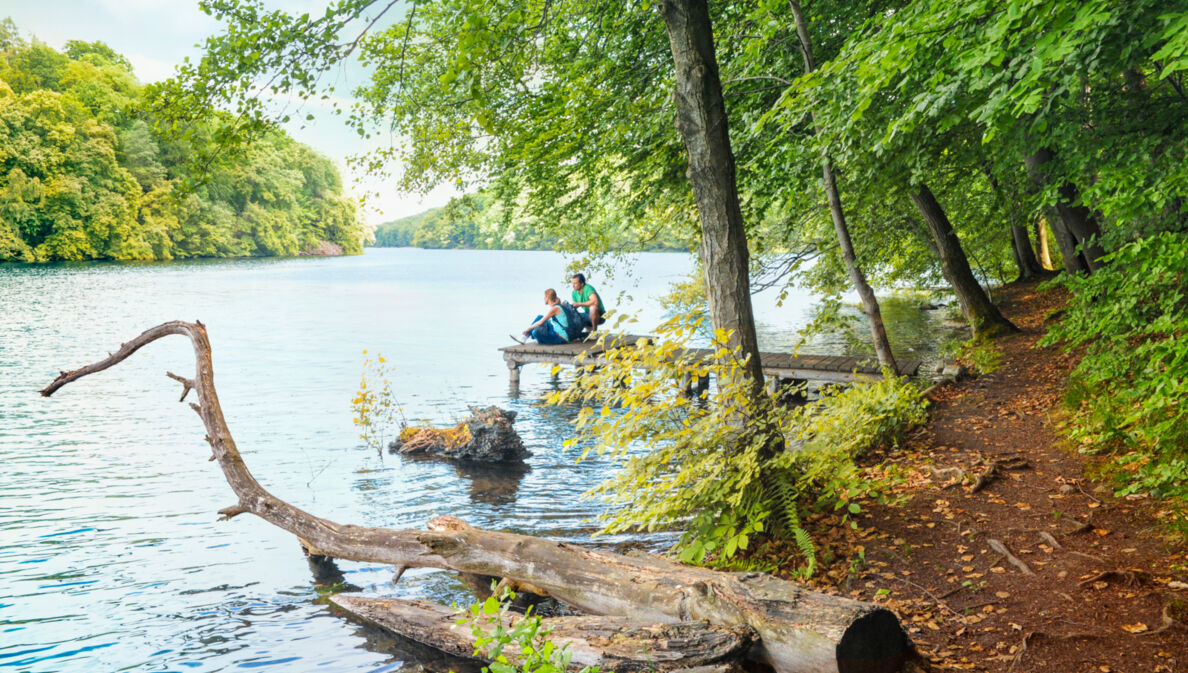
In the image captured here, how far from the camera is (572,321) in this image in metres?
16.2

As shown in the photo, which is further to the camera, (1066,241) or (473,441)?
(1066,241)

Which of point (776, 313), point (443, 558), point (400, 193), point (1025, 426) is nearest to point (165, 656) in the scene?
point (443, 558)

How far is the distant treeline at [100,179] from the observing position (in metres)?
47.4

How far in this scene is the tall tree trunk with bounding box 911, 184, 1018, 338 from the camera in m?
12.1

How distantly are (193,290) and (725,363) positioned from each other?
130ft

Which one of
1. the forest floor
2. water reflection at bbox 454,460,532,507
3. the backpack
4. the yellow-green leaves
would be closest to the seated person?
the backpack

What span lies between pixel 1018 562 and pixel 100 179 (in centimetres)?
6137

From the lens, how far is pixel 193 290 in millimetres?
38281

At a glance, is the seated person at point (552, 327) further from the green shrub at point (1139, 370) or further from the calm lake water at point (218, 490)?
the green shrub at point (1139, 370)

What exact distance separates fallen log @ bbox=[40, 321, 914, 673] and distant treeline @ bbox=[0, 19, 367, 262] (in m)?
33.7

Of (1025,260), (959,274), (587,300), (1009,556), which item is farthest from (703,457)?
(1025,260)

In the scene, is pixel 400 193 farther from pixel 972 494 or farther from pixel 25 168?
pixel 25 168

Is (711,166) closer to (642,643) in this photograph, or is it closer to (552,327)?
(642,643)

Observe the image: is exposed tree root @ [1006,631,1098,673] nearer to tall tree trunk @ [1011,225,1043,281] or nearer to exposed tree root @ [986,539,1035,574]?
exposed tree root @ [986,539,1035,574]
